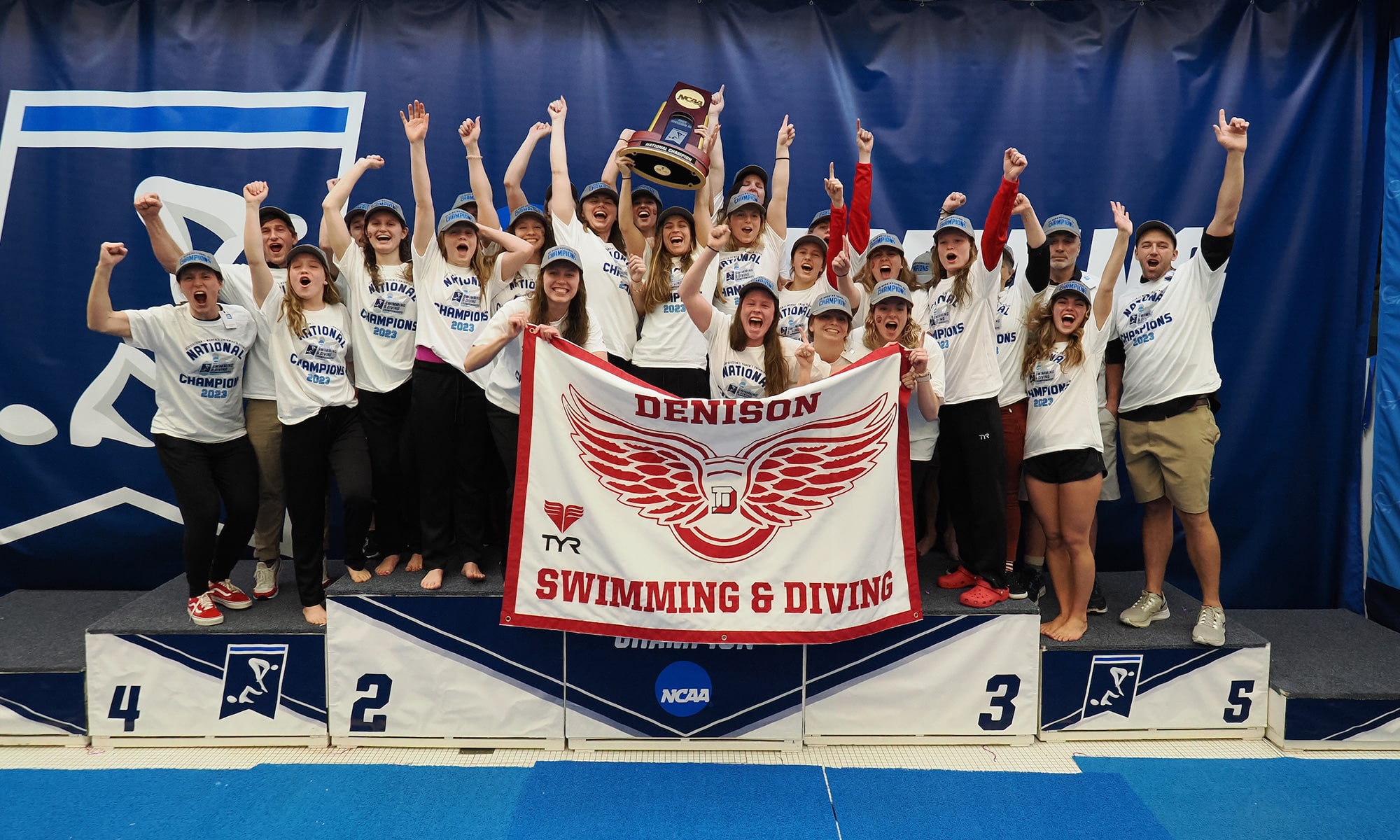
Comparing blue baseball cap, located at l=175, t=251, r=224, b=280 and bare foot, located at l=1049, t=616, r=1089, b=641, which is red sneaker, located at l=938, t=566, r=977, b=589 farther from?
blue baseball cap, located at l=175, t=251, r=224, b=280

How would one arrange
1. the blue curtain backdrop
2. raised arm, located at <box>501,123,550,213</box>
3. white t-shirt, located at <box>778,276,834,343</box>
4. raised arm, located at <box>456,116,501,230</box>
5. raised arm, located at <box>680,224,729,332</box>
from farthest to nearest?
the blue curtain backdrop → raised arm, located at <box>501,123,550,213</box> → white t-shirt, located at <box>778,276,834,343</box> → raised arm, located at <box>456,116,501,230</box> → raised arm, located at <box>680,224,729,332</box>

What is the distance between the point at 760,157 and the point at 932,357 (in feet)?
6.32

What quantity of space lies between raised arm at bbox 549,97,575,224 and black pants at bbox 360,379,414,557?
1.09 meters

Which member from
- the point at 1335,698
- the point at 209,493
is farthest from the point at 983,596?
the point at 209,493

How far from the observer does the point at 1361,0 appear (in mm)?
4703

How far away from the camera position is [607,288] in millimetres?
3936

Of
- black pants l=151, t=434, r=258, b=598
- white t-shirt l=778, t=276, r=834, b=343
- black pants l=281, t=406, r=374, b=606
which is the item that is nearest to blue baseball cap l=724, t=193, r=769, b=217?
white t-shirt l=778, t=276, r=834, b=343

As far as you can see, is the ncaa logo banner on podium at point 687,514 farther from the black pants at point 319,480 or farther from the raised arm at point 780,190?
the raised arm at point 780,190

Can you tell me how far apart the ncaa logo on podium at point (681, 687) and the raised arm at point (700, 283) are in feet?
4.85

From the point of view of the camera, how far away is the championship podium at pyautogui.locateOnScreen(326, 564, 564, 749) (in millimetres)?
3488

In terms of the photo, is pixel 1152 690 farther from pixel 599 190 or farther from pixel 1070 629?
pixel 599 190

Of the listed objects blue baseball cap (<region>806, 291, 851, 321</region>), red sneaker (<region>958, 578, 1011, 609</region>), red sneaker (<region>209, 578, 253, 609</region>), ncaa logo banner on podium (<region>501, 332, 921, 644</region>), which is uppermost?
blue baseball cap (<region>806, 291, 851, 321</region>)

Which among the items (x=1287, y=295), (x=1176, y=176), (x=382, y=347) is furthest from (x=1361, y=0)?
(x=382, y=347)

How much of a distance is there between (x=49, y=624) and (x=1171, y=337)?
5625 millimetres
